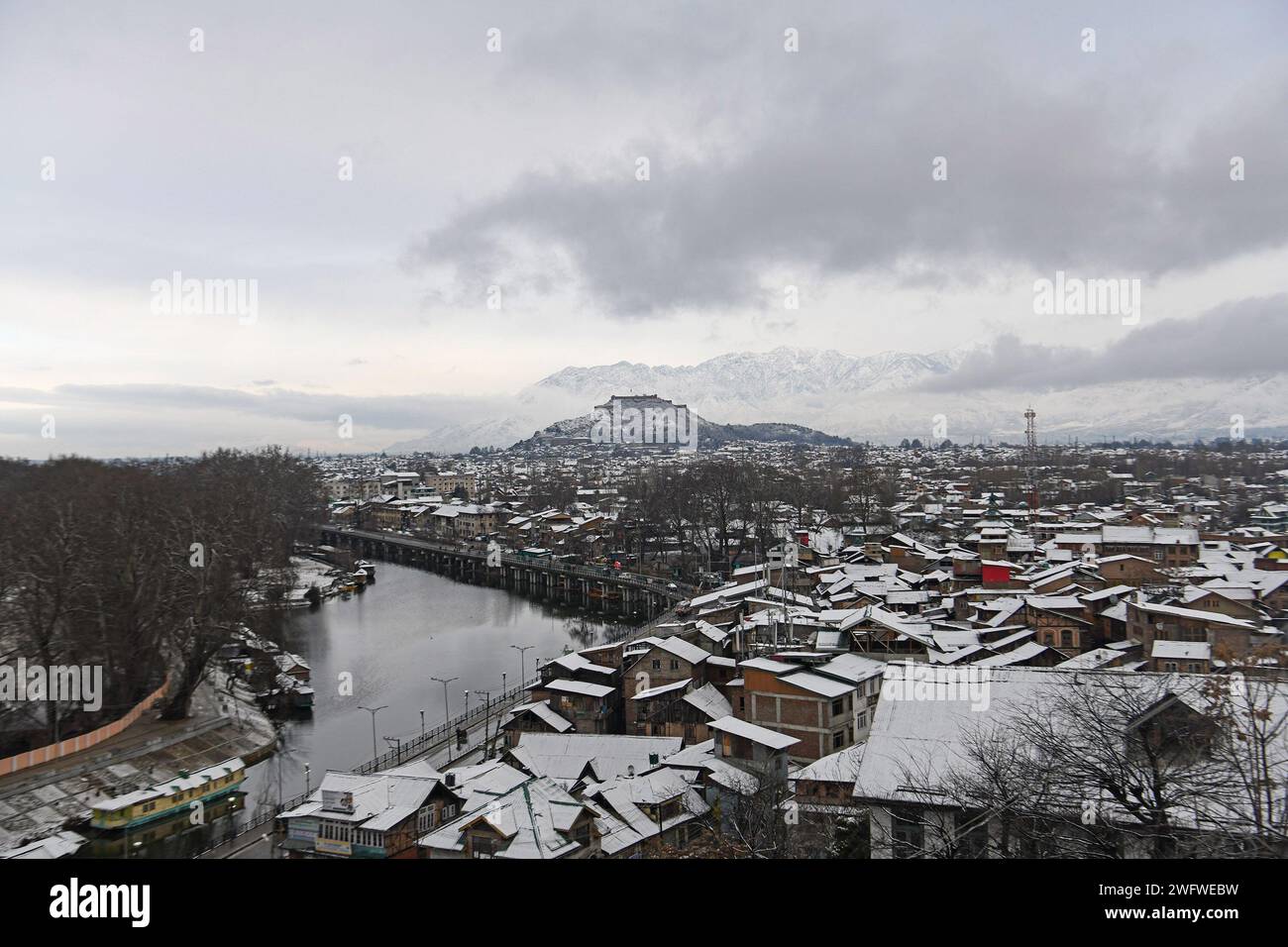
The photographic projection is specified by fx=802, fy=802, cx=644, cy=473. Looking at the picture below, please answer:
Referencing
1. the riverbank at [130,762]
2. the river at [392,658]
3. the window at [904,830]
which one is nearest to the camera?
the window at [904,830]

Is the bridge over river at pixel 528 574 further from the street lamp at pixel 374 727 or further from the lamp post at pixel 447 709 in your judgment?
the street lamp at pixel 374 727

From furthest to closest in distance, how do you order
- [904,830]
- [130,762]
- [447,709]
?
[447,709] → [130,762] → [904,830]

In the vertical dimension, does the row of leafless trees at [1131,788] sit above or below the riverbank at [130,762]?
above

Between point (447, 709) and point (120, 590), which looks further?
point (447, 709)

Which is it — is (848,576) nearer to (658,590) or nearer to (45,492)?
(658,590)

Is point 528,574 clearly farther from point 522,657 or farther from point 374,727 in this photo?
point 374,727

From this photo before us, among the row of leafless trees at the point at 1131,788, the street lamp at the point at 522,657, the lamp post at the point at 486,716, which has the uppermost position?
the row of leafless trees at the point at 1131,788

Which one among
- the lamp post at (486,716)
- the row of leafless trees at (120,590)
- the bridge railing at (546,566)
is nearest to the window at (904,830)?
the lamp post at (486,716)

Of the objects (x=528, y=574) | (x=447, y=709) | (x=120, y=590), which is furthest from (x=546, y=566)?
(x=120, y=590)
